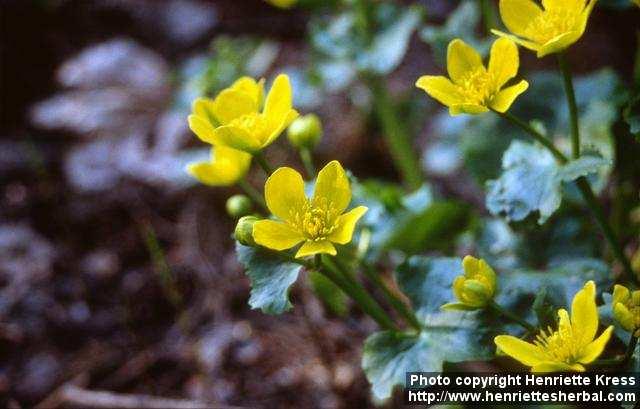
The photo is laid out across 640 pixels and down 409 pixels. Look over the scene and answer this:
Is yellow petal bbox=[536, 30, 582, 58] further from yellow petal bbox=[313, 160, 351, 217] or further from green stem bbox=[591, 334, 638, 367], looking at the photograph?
green stem bbox=[591, 334, 638, 367]

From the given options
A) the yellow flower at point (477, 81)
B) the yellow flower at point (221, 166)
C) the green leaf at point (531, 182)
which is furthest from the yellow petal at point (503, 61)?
the yellow flower at point (221, 166)

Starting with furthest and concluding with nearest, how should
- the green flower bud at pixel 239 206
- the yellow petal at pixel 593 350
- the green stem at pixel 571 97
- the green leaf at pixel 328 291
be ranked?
the green leaf at pixel 328 291, the green flower bud at pixel 239 206, the green stem at pixel 571 97, the yellow petal at pixel 593 350

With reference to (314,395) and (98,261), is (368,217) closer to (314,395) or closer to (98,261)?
(314,395)

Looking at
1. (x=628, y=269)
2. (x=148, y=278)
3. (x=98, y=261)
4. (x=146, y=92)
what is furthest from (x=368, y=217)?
(x=146, y=92)

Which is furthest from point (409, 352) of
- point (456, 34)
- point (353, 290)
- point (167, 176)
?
point (167, 176)

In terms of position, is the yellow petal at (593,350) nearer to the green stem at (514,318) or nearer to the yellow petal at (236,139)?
the green stem at (514,318)

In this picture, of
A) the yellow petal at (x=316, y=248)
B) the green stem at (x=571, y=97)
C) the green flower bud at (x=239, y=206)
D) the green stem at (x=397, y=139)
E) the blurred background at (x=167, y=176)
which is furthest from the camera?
the green stem at (x=397, y=139)

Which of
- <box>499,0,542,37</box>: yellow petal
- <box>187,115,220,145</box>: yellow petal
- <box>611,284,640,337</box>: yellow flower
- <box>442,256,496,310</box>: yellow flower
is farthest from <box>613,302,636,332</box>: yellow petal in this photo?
<box>187,115,220,145</box>: yellow petal

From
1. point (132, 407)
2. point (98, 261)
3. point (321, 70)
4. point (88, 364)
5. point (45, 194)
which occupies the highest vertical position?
point (321, 70)
